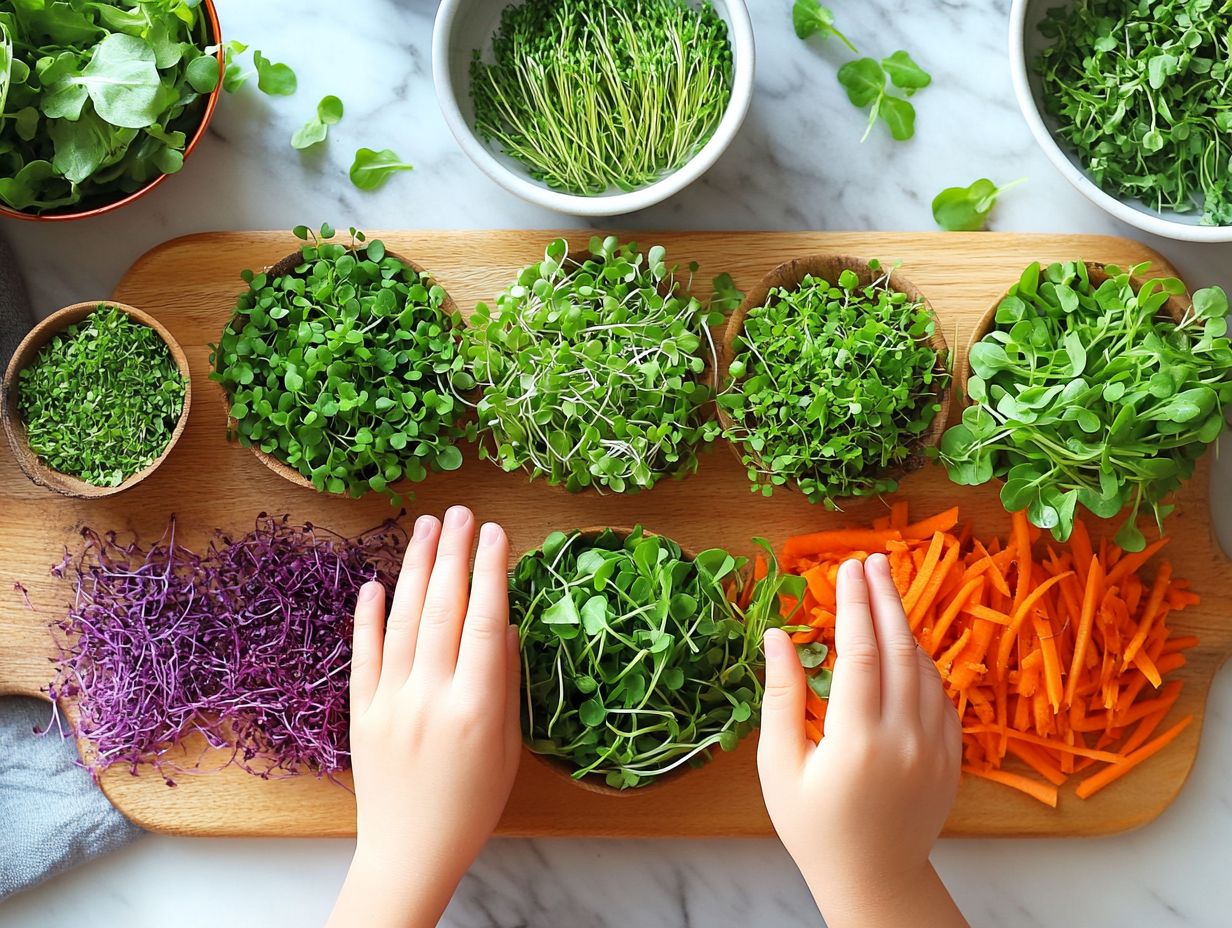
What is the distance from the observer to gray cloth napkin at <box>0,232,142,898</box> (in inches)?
59.8

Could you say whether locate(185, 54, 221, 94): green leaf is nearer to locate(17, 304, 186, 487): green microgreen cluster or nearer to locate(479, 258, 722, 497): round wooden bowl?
locate(17, 304, 186, 487): green microgreen cluster

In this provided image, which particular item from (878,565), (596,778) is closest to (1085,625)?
(878,565)

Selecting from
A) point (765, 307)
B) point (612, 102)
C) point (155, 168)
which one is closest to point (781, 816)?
point (765, 307)

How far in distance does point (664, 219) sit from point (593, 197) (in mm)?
179

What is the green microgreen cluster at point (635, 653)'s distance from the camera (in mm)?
1249

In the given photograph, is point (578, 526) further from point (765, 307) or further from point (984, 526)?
point (984, 526)

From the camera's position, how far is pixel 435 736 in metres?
1.29

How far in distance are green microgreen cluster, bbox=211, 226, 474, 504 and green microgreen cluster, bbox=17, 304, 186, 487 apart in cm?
11

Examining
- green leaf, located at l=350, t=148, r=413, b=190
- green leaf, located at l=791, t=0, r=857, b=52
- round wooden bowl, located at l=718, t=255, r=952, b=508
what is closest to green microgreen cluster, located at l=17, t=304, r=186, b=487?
green leaf, located at l=350, t=148, r=413, b=190

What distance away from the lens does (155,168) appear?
1.46 meters

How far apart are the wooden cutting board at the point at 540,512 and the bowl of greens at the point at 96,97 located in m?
0.14

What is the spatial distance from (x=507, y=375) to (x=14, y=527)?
82cm

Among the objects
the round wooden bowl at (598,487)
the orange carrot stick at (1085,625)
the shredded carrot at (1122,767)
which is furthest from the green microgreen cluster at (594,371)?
the shredded carrot at (1122,767)

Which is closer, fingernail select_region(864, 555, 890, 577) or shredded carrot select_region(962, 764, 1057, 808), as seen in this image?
fingernail select_region(864, 555, 890, 577)
